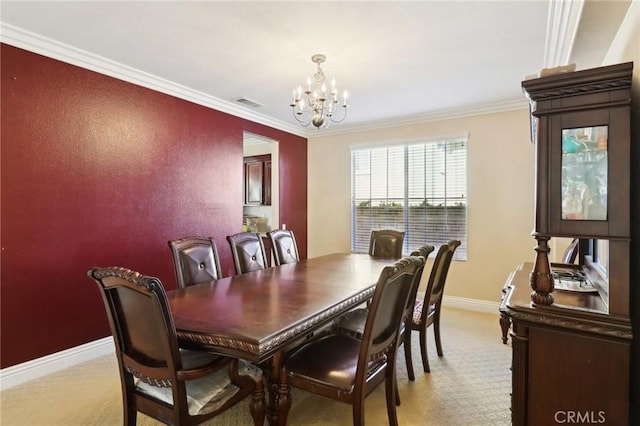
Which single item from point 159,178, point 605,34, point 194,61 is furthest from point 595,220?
point 159,178

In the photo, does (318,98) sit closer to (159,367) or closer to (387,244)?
(387,244)

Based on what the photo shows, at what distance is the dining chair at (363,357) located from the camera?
1.57m

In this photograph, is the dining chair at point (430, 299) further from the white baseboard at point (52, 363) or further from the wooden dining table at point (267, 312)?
the white baseboard at point (52, 363)

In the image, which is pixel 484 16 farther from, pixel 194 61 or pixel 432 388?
pixel 432 388

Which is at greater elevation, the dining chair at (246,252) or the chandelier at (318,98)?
the chandelier at (318,98)

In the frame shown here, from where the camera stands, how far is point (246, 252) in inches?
120

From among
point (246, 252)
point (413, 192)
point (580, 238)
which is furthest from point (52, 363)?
point (413, 192)

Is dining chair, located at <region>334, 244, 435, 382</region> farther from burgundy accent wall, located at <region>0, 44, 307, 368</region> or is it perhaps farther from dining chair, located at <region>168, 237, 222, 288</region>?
burgundy accent wall, located at <region>0, 44, 307, 368</region>

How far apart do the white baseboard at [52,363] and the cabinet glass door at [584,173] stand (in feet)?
11.7

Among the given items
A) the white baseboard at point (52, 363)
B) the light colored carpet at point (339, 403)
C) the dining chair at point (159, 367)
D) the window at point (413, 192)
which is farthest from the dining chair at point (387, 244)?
the white baseboard at point (52, 363)

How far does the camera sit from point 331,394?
5.29 feet

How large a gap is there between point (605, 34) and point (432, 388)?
2.46 meters

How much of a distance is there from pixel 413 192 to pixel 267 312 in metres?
3.49

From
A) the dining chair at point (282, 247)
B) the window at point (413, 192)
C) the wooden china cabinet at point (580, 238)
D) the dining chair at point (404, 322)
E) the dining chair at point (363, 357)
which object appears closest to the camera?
the wooden china cabinet at point (580, 238)
